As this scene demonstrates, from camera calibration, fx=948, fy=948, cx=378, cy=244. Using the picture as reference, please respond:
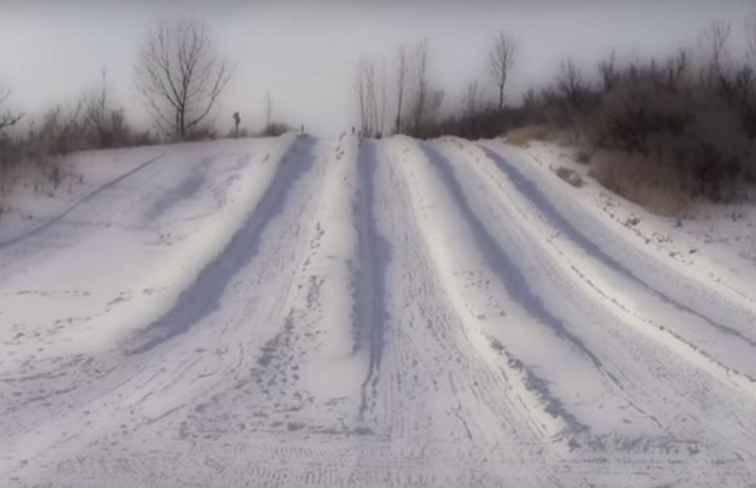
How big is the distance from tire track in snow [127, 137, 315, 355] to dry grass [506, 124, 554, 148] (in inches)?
346

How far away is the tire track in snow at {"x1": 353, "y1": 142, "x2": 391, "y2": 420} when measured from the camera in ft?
31.9

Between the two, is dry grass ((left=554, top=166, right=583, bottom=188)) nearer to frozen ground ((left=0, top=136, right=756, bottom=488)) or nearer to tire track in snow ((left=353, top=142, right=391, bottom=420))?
frozen ground ((left=0, top=136, right=756, bottom=488))

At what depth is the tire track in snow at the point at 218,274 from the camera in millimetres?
10609

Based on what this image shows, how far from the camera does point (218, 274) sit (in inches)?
528

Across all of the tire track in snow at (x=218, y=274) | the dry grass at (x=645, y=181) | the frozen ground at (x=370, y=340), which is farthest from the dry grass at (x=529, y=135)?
the tire track in snow at (x=218, y=274)

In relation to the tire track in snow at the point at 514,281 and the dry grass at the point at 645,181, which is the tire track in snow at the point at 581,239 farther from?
the dry grass at the point at 645,181

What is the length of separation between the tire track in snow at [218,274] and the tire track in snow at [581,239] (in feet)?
16.8

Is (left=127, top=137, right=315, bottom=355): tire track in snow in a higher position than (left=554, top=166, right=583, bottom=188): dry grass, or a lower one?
lower

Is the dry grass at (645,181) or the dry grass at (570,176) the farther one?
the dry grass at (570,176)

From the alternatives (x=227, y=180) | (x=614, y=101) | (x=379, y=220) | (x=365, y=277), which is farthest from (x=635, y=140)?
(x=365, y=277)

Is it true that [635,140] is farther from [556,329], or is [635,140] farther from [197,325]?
[197,325]

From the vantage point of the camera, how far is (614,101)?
2355cm

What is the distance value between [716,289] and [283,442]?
7845mm

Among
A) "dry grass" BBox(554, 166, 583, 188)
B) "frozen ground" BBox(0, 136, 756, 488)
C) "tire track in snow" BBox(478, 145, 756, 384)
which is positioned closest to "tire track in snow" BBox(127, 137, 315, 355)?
"frozen ground" BBox(0, 136, 756, 488)
